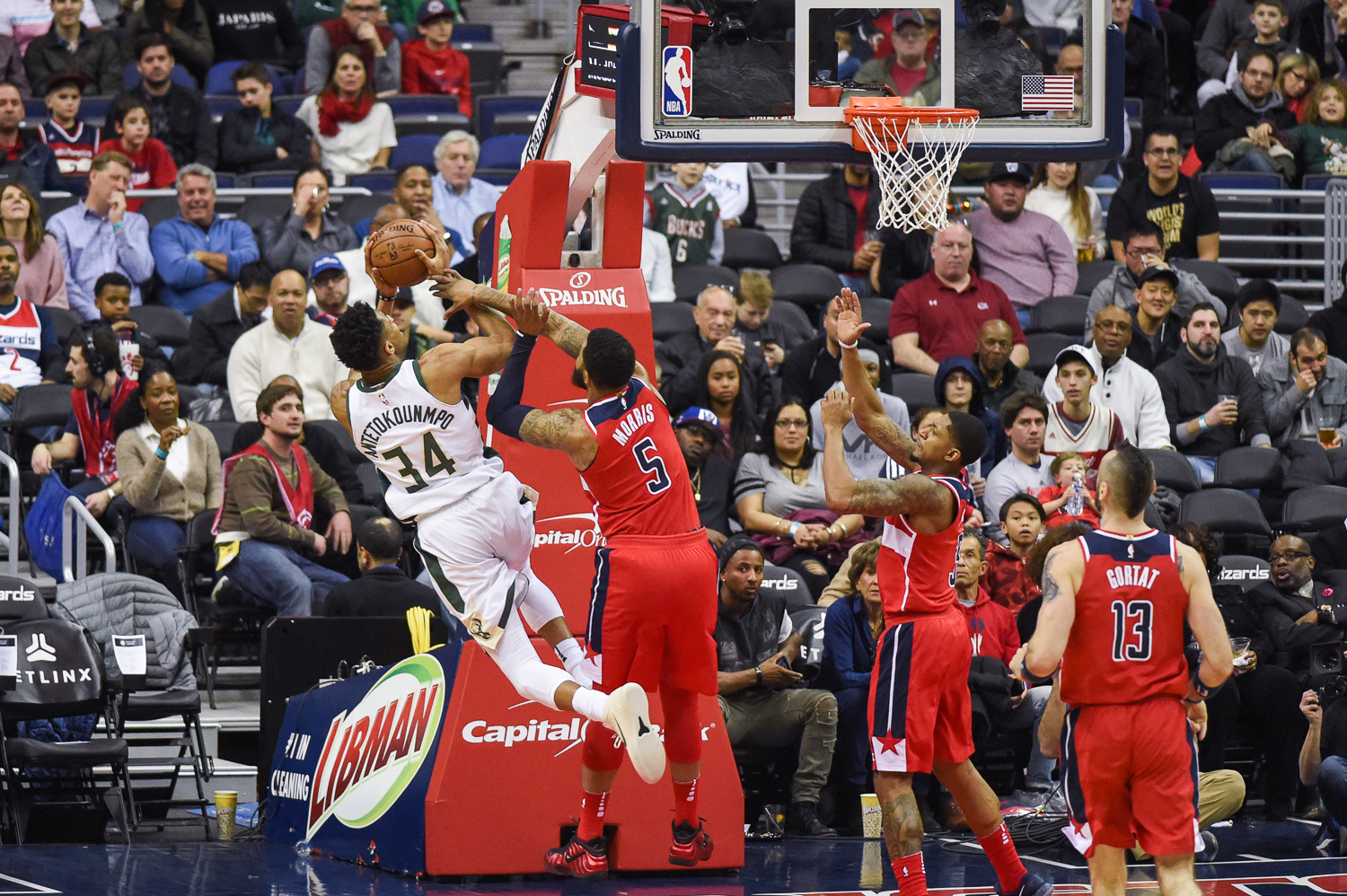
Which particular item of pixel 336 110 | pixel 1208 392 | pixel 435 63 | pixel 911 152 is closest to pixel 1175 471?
pixel 1208 392

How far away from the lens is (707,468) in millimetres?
11297

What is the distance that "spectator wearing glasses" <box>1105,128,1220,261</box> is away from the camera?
1415cm

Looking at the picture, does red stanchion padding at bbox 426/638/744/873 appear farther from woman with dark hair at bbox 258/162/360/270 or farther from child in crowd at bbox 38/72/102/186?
child in crowd at bbox 38/72/102/186

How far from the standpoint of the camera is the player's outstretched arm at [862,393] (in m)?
7.55

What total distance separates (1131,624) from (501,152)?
371 inches

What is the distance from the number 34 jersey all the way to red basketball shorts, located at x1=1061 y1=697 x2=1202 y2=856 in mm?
2824

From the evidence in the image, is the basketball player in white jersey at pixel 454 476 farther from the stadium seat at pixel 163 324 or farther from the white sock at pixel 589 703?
the stadium seat at pixel 163 324

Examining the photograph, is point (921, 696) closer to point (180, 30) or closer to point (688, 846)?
point (688, 846)

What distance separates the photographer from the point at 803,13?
8.56 m

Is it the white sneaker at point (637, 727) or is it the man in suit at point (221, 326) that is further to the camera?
the man in suit at point (221, 326)

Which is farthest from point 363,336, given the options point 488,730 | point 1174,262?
point 1174,262

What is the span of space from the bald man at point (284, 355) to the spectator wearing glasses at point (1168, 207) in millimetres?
6183

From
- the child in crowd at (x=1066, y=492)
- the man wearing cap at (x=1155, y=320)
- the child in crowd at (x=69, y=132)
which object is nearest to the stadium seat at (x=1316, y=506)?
the man wearing cap at (x=1155, y=320)

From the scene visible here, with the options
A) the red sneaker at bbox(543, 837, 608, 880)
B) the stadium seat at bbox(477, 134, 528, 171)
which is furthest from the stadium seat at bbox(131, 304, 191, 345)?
the red sneaker at bbox(543, 837, 608, 880)
